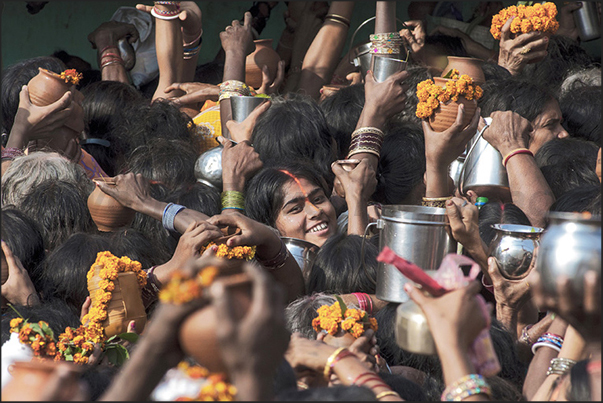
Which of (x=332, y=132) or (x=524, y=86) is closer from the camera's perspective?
(x=524, y=86)

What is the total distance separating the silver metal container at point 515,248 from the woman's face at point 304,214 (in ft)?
3.59

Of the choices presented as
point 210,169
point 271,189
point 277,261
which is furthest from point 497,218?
point 210,169

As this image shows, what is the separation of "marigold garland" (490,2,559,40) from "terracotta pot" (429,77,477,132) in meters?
1.64

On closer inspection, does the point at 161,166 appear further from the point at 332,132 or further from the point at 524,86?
the point at 524,86

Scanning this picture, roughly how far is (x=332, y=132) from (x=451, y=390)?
3236 mm

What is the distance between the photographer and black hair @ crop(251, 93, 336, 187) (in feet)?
14.8

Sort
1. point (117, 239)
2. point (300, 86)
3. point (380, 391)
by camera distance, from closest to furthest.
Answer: point (380, 391), point (117, 239), point (300, 86)

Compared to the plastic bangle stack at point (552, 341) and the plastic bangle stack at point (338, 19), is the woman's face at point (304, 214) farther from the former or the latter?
the plastic bangle stack at point (338, 19)

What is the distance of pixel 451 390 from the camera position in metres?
1.77

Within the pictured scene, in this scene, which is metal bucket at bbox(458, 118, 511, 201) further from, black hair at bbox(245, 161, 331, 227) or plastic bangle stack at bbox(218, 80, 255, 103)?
plastic bangle stack at bbox(218, 80, 255, 103)

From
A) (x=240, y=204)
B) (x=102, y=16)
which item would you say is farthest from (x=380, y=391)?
(x=102, y=16)

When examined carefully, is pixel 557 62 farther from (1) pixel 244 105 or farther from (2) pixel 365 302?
(2) pixel 365 302

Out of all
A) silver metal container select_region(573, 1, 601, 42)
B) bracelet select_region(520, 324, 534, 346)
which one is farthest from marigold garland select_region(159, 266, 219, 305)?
silver metal container select_region(573, 1, 601, 42)

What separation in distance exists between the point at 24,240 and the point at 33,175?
712 millimetres
